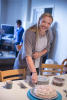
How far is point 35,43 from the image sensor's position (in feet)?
5.68

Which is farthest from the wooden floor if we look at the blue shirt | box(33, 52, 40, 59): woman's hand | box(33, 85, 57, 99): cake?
box(33, 85, 57, 99): cake

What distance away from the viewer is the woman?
5.32ft

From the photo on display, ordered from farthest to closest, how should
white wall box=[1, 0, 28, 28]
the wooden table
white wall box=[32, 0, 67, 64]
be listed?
white wall box=[1, 0, 28, 28] → white wall box=[32, 0, 67, 64] → the wooden table

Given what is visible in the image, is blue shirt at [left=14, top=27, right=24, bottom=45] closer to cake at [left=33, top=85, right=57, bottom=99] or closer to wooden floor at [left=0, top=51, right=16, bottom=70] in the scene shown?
wooden floor at [left=0, top=51, right=16, bottom=70]

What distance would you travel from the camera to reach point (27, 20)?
A: 569 centimetres

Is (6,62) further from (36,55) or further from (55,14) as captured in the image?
(36,55)

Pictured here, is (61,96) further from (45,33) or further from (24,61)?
(45,33)

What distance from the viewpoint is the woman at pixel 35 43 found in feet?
5.32

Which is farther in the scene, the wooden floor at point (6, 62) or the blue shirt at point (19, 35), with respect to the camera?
the blue shirt at point (19, 35)

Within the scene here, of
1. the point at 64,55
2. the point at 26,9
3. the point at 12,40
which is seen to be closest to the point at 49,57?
the point at 64,55

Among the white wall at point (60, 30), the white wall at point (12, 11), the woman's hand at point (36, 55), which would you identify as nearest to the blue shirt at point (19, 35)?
the white wall at point (12, 11)

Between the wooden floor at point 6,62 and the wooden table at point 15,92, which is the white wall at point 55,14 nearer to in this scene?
the wooden floor at point 6,62

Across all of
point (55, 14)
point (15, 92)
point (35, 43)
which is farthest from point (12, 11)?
point (15, 92)

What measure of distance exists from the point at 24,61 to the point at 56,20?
252cm
